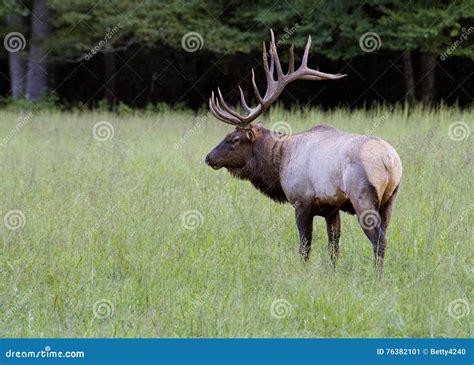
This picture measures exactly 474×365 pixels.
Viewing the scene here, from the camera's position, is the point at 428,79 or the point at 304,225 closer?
the point at 304,225

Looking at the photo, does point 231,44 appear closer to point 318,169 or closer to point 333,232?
point 333,232

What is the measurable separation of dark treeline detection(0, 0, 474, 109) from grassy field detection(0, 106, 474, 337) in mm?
7670

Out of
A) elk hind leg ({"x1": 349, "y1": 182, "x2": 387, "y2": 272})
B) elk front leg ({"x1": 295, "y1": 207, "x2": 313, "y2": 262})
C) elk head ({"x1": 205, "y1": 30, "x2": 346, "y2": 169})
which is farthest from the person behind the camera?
elk head ({"x1": 205, "y1": 30, "x2": 346, "y2": 169})

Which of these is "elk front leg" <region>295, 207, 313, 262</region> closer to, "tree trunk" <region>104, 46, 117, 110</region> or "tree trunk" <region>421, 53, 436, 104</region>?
"tree trunk" <region>421, 53, 436, 104</region>

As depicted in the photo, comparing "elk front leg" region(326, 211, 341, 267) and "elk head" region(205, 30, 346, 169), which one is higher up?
"elk head" region(205, 30, 346, 169)

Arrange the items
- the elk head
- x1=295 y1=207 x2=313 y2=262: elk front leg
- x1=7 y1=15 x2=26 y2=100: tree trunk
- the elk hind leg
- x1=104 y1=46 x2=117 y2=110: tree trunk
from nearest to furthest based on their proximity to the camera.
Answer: the elk hind leg < x1=295 y1=207 x2=313 y2=262: elk front leg < the elk head < x1=7 y1=15 x2=26 y2=100: tree trunk < x1=104 y1=46 x2=117 y2=110: tree trunk

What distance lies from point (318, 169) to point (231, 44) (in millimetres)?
12770

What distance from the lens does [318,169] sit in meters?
5.88

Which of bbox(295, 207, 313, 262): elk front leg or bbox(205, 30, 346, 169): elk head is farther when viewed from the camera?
bbox(205, 30, 346, 169): elk head

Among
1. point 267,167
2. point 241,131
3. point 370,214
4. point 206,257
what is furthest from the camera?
point 241,131

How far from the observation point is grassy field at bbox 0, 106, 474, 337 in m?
4.85

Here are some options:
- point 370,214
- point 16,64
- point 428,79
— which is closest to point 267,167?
point 370,214

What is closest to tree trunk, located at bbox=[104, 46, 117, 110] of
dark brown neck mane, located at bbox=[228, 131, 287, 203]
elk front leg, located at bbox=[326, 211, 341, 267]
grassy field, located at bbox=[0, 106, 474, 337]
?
grassy field, located at bbox=[0, 106, 474, 337]

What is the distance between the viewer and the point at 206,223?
22.6 feet
